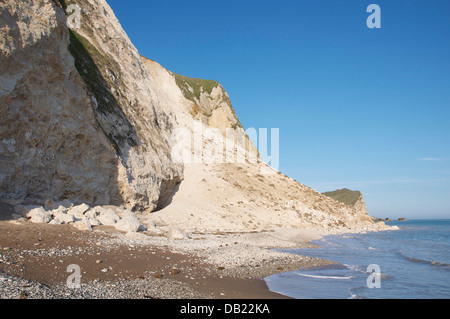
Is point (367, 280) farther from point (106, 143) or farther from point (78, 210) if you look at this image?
point (106, 143)

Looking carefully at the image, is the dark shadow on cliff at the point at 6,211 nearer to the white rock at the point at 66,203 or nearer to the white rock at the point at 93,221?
the white rock at the point at 66,203

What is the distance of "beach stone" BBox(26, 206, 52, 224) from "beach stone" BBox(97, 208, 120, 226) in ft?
8.70

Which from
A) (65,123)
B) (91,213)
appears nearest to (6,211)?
(91,213)

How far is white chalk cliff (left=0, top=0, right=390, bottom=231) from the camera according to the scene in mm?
12844

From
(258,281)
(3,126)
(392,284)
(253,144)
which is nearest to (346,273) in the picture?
(392,284)

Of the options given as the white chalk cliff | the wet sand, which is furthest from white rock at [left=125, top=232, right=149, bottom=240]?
the white chalk cliff

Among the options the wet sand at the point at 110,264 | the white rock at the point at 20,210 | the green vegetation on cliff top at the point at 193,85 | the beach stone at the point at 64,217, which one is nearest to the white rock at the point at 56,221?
the beach stone at the point at 64,217

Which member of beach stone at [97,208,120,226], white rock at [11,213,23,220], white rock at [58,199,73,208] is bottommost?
beach stone at [97,208,120,226]

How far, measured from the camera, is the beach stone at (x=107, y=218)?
47.5ft

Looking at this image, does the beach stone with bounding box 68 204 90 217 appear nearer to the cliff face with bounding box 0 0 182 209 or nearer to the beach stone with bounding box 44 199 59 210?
the beach stone with bounding box 44 199 59 210

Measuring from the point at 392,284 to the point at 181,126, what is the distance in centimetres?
2909

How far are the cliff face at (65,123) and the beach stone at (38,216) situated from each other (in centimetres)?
156

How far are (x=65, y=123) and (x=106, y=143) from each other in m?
2.82

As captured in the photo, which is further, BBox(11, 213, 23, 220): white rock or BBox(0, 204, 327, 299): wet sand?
BBox(11, 213, 23, 220): white rock
